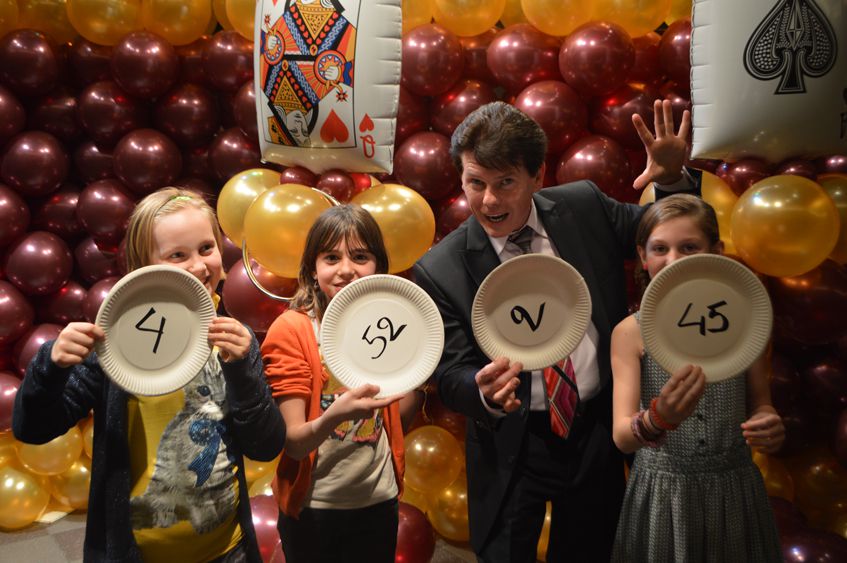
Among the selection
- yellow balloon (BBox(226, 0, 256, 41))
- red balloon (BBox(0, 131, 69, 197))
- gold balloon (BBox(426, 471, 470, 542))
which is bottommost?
gold balloon (BBox(426, 471, 470, 542))

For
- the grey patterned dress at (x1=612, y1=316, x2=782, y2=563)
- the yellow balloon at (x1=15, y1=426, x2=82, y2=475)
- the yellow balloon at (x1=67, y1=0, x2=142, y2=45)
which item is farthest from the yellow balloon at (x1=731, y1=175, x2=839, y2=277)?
the yellow balloon at (x1=15, y1=426, x2=82, y2=475)

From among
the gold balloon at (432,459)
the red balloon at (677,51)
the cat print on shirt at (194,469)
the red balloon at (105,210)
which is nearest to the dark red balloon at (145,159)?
the red balloon at (105,210)

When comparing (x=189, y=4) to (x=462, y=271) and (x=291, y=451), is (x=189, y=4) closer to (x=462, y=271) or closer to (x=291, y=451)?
(x=462, y=271)

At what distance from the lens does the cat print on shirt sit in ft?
5.10

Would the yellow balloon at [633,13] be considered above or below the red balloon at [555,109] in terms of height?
above

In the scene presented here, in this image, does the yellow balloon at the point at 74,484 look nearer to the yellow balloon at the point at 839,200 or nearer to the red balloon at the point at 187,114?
the red balloon at the point at 187,114

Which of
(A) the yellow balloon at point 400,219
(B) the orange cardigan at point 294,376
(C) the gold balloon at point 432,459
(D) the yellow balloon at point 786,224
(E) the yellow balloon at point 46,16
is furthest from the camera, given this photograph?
(E) the yellow balloon at point 46,16

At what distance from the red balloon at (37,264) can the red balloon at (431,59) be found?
196cm

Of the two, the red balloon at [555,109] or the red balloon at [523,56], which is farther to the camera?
the red balloon at [523,56]

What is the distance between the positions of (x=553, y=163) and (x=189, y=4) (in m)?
1.86

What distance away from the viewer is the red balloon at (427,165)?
9.63ft

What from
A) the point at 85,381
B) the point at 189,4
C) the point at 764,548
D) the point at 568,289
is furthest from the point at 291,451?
the point at 189,4

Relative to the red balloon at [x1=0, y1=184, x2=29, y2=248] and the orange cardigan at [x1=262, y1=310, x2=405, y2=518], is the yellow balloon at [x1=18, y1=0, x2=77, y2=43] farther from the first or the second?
the orange cardigan at [x1=262, y1=310, x2=405, y2=518]

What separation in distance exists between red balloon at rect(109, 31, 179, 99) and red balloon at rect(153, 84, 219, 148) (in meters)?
0.08
